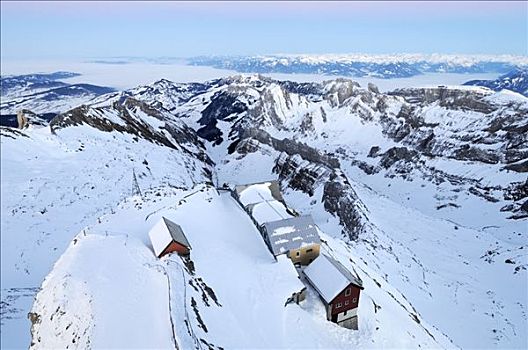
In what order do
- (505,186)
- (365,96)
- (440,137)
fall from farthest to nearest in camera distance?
(365,96) < (440,137) < (505,186)

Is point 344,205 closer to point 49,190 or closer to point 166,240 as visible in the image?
point 166,240

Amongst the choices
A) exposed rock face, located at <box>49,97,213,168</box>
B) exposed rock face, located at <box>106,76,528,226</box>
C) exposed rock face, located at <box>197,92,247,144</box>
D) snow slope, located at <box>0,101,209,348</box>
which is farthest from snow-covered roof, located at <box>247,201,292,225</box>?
→ exposed rock face, located at <box>197,92,247,144</box>

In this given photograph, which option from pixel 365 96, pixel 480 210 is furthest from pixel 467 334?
pixel 365 96

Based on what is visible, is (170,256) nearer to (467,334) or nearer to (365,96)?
(467,334)

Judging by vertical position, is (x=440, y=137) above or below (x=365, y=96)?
below

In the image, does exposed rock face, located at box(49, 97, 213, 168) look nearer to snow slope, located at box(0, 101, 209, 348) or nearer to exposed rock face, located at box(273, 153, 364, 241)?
snow slope, located at box(0, 101, 209, 348)

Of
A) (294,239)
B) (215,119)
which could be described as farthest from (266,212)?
(215,119)

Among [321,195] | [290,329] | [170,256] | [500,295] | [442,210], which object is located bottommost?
[442,210]
